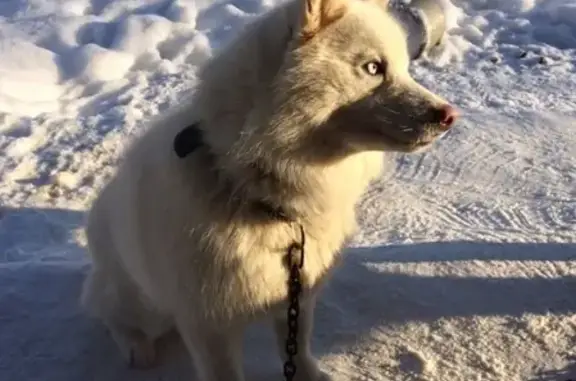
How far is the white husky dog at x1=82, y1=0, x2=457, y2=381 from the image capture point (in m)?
2.18

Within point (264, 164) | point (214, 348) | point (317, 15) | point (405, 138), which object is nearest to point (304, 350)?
point (214, 348)

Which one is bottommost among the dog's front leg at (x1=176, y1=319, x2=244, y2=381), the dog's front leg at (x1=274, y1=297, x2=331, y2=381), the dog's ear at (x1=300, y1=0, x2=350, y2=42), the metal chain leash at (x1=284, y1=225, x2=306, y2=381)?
the dog's front leg at (x1=274, y1=297, x2=331, y2=381)

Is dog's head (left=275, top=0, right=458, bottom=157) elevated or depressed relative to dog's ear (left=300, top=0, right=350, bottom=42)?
depressed

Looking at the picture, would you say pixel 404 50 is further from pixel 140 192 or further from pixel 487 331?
pixel 487 331

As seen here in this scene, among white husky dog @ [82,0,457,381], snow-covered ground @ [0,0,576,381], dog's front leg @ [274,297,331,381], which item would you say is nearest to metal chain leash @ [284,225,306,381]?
white husky dog @ [82,0,457,381]

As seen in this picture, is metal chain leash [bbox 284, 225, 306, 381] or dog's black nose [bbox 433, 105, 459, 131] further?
metal chain leash [bbox 284, 225, 306, 381]

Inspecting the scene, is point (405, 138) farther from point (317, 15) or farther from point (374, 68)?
point (317, 15)

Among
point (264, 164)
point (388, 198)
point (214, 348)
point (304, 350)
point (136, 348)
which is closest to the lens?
point (264, 164)

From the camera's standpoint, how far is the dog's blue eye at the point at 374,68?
220cm

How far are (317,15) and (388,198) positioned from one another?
7.90 ft

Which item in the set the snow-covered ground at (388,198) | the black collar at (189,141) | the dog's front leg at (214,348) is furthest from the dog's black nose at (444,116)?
the snow-covered ground at (388,198)

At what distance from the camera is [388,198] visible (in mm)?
4461

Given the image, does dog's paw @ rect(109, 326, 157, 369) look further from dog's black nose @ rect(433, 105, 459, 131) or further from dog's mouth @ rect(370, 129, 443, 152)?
dog's black nose @ rect(433, 105, 459, 131)

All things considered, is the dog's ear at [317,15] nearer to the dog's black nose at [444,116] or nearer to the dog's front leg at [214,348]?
the dog's black nose at [444,116]
